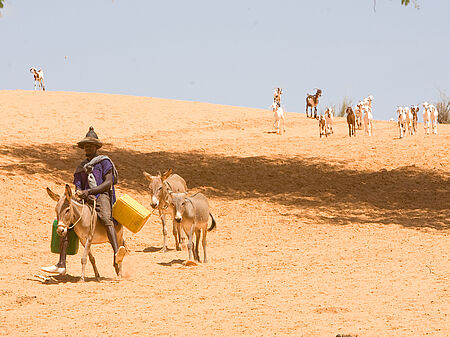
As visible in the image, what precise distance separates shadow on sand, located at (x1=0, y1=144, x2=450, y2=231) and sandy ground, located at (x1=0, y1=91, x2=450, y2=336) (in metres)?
0.07

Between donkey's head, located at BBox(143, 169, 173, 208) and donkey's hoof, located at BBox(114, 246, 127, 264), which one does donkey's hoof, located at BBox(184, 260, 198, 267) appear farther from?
donkey's hoof, located at BBox(114, 246, 127, 264)

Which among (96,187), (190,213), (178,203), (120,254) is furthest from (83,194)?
(190,213)

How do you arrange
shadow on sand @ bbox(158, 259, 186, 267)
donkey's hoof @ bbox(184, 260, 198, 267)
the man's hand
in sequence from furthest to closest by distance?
shadow on sand @ bbox(158, 259, 186, 267)
donkey's hoof @ bbox(184, 260, 198, 267)
the man's hand

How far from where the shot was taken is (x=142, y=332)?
27.6ft

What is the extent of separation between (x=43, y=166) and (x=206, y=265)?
11981 mm

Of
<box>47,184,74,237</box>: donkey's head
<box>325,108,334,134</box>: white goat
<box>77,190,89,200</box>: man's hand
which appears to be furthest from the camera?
<box>325,108,334,134</box>: white goat

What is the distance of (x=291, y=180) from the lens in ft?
82.0

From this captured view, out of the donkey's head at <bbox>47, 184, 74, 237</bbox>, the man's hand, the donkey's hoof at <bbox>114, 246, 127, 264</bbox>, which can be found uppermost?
the man's hand

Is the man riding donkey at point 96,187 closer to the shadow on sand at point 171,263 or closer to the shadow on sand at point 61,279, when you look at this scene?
the shadow on sand at point 61,279

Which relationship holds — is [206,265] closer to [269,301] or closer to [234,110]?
[269,301]

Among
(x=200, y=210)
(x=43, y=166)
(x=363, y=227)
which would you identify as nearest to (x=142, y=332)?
(x=200, y=210)

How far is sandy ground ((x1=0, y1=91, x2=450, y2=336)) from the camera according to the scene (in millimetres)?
9160

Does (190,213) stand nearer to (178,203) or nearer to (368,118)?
(178,203)

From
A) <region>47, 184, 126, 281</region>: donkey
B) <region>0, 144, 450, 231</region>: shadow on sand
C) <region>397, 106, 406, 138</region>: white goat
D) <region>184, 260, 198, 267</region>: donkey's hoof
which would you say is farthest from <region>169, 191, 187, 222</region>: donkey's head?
<region>397, 106, 406, 138</region>: white goat
